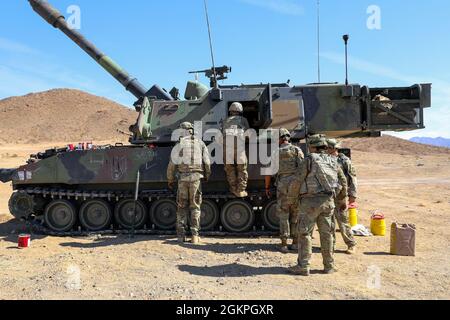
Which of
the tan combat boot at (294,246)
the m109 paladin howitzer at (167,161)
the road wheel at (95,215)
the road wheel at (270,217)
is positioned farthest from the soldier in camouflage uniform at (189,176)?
the road wheel at (95,215)

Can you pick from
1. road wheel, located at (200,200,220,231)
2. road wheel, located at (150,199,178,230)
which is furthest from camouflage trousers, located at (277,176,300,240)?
road wheel, located at (150,199,178,230)

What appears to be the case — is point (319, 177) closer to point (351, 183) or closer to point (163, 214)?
point (351, 183)

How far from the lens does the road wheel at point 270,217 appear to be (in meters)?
10.2

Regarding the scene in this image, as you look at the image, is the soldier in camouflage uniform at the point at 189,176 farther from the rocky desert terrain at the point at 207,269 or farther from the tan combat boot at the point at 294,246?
the tan combat boot at the point at 294,246

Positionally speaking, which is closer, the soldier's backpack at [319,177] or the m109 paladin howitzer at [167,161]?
the soldier's backpack at [319,177]

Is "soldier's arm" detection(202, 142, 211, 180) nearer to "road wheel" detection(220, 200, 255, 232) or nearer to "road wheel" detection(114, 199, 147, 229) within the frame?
"road wheel" detection(220, 200, 255, 232)

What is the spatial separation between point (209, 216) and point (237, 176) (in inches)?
53.0

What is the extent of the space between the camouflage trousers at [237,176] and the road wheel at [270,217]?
0.91 m

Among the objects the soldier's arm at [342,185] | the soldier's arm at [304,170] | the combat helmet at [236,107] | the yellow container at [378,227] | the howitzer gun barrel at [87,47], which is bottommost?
the yellow container at [378,227]

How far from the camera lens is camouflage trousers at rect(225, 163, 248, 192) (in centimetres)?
957

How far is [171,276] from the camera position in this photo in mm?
6918

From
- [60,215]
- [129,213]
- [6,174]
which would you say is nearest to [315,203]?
[129,213]
